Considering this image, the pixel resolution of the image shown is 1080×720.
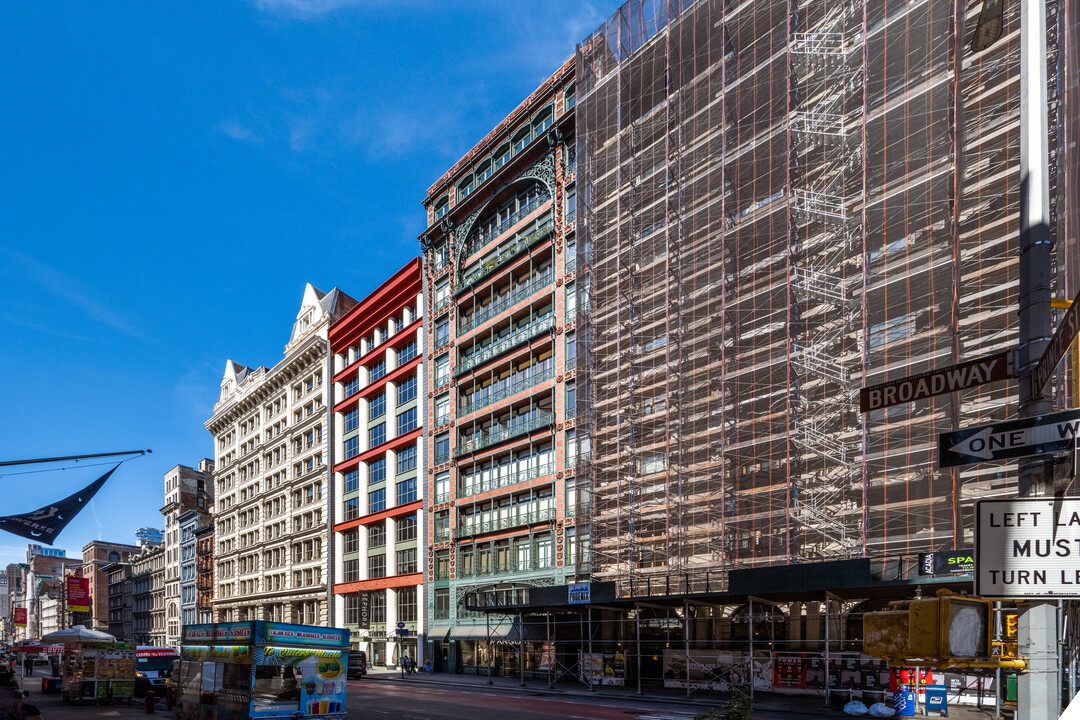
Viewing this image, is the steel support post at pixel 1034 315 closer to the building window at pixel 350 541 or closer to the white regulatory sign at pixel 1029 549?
the white regulatory sign at pixel 1029 549

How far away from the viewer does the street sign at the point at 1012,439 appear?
6180mm

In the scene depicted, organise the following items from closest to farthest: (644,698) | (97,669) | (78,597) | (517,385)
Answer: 1. (644,698)
2. (97,669)
3. (517,385)
4. (78,597)

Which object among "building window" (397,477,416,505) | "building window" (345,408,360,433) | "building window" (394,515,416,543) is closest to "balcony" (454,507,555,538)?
A: "building window" (394,515,416,543)

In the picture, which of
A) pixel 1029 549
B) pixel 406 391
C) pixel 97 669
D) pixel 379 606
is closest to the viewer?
pixel 1029 549

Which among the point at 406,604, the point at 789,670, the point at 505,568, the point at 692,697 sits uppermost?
the point at 789,670

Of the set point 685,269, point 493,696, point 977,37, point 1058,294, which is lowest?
point 493,696

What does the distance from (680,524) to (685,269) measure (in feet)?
37.9

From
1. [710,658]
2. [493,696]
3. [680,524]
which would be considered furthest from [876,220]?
[493,696]

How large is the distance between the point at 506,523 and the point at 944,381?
50.7 m

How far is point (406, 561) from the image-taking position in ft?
228

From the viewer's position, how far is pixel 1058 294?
59.8 ft

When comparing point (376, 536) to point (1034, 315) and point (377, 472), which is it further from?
point (1034, 315)

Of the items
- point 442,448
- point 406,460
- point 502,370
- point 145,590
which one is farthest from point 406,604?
point 145,590

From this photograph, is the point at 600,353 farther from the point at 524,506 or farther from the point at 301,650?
the point at 301,650
